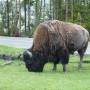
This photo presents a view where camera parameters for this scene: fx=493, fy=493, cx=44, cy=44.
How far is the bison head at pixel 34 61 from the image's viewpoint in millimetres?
17906

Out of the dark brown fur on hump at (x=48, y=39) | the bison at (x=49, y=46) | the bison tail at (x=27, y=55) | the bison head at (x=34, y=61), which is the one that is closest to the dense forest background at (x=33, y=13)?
the bison at (x=49, y=46)

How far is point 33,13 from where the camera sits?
157 ft


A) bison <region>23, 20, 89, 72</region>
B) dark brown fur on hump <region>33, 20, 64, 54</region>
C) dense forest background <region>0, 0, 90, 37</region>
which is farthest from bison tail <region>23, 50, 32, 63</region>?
dense forest background <region>0, 0, 90, 37</region>

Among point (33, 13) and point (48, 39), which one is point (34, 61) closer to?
point (48, 39)

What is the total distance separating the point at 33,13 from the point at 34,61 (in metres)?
30.1

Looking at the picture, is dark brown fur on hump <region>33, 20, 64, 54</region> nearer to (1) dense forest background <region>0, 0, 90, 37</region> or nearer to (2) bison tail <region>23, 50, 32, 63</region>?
(2) bison tail <region>23, 50, 32, 63</region>

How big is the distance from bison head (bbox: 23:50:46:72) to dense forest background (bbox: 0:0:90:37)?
27.6m

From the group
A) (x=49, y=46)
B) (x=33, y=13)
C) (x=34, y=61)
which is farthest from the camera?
(x=33, y=13)

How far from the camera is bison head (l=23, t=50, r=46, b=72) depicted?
17906 millimetres

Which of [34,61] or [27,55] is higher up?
[27,55]

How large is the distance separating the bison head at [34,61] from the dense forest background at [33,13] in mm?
27577

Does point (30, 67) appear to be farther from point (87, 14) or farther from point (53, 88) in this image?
point (87, 14)

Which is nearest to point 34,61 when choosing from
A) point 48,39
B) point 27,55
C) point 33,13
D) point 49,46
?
point 27,55

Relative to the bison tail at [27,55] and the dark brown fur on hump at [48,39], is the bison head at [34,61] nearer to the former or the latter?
the bison tail at [27,55]
